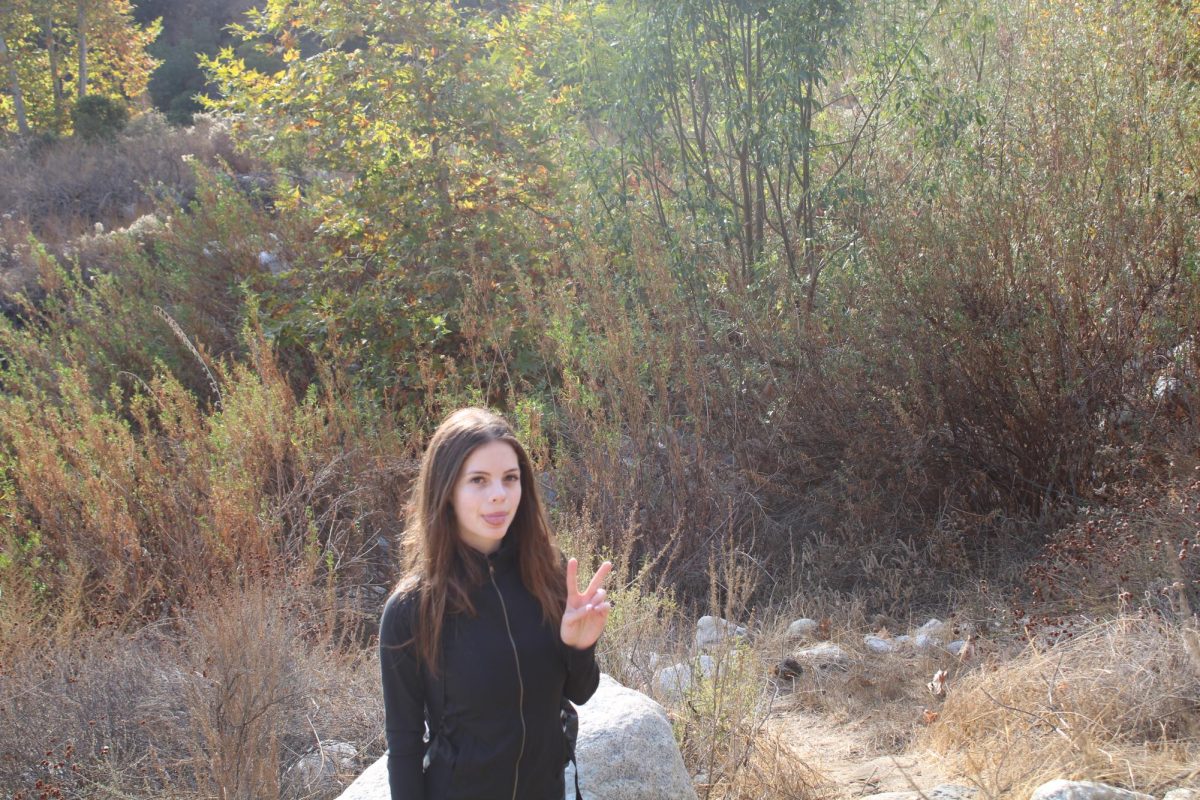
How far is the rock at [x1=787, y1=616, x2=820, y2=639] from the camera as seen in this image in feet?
16.5

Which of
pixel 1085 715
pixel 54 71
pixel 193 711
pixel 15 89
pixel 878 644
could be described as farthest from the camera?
pixel 54 71

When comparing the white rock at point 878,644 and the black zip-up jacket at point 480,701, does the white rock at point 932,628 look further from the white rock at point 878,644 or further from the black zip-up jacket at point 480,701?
the black zip-up jacket at point 480,701

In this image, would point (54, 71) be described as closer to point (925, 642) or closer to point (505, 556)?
point (925, 642)

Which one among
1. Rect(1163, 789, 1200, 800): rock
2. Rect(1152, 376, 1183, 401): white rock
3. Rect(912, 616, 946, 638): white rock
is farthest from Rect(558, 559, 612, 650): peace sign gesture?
Rect(1152, 376, 1183, 401): white rock

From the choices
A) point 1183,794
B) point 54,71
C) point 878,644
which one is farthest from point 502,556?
point 54,71

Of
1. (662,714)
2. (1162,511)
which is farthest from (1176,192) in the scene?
(662,714)

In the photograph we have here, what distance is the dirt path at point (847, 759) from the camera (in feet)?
11.8

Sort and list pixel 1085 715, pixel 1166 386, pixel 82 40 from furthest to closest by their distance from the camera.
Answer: pixel 82 40, pixel 1166 386, pixel 1085 715

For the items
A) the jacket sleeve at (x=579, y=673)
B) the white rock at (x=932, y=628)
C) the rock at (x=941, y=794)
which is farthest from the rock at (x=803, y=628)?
the jacket sleeve at (x=579, y=673)

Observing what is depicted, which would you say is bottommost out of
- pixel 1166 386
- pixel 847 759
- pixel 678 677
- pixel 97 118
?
pixel 847 759

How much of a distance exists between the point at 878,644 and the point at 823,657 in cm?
29

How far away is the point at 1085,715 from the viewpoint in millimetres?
3514

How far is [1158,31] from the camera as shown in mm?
6246

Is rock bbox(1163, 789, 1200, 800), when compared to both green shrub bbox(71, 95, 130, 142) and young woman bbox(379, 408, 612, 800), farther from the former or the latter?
green shrub bbox(71, 95, 130, 142)
